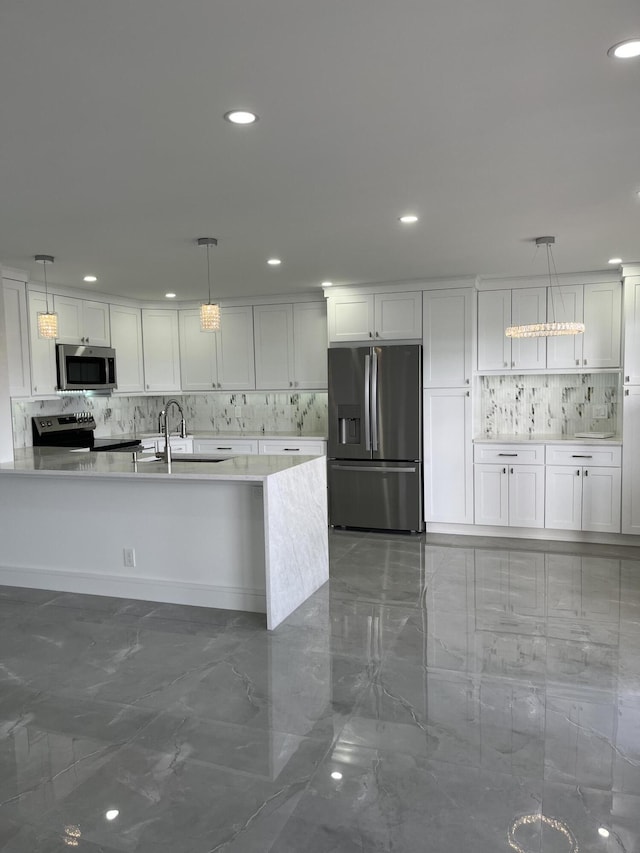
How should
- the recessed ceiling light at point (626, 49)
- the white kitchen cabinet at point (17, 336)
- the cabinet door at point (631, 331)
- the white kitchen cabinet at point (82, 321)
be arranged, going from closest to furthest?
1. the recessed ceiling light at point (626, 49)
2. the white kitchen cabinet at point (17, 336)
3. the cabinet door at point (631, 331)
4. the white kitchen cabinet at point (82, 321)

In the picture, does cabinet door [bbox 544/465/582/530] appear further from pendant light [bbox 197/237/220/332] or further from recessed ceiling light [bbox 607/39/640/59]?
recessed ceiling light [bbox 607/39/640/59]

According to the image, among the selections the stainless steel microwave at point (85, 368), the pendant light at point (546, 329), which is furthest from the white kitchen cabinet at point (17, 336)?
the pendant light at point (546, 329)

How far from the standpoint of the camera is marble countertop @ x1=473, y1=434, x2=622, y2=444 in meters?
5.49

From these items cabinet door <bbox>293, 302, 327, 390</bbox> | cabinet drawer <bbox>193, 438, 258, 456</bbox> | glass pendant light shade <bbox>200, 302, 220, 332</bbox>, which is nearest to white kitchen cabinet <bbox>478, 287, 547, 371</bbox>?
cabinet door <bbox>293, 302, 327, 390</bbox>

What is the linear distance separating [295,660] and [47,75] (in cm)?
276

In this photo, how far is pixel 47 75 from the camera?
192 cm

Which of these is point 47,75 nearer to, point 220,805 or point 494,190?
point 494,190

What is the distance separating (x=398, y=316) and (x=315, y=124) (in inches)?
148

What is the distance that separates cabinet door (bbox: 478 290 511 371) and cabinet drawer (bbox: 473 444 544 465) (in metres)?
0.76

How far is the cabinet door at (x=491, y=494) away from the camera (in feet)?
19.0

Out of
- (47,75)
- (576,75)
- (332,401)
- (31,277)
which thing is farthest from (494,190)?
(31,277)

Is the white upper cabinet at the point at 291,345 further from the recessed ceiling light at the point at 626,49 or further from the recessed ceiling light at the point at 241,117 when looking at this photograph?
the recessed ceiling light at the point at 626,49

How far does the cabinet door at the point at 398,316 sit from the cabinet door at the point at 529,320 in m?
0.88

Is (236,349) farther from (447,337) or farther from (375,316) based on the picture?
(447,337)
